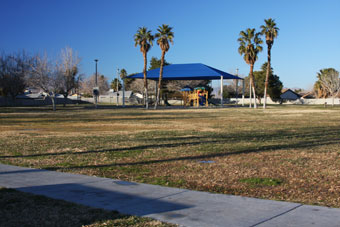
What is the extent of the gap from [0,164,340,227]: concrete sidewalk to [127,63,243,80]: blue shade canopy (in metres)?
54.3

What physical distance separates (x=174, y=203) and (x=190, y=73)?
57934mm

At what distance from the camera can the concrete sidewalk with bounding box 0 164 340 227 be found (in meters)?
5.39

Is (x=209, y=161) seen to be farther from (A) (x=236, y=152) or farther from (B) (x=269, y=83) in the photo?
(B) (x=269, y=83)

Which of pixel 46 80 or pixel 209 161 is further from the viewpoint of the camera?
pixel 46 80

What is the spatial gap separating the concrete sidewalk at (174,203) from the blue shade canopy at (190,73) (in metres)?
54.3

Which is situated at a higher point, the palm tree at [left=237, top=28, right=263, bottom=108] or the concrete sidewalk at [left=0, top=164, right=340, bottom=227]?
the palm tree at [left=237, top=28, right=263, bottom=108]

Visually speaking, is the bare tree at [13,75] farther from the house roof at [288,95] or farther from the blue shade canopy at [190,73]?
the house roof at [288,95]

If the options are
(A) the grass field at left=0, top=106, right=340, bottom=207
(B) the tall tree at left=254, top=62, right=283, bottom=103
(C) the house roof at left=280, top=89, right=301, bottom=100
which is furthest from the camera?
(C) the house roof at left=280, top=89, right=301, bottom=100

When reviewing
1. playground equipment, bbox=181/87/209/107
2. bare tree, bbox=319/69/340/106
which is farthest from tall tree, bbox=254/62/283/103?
playground equipment, bbox=181/87/209/107

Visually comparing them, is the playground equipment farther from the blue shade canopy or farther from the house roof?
the house roof

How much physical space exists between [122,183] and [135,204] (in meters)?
1.70

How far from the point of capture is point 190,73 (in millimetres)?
Result: 63688

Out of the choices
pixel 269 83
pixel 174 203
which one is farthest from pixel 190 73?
pixel 174 203

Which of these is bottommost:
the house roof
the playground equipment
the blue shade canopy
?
the playground equipment
